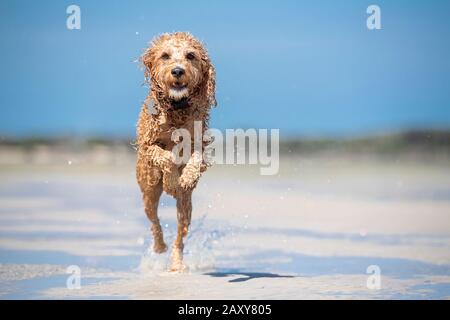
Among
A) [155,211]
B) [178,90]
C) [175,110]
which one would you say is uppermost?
[178,90]

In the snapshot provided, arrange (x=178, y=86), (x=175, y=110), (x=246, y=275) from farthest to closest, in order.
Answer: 1. (x=246, y=275)
2. (x=175, y=110)
3. (x=178, y=86)

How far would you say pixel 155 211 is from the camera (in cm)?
1195

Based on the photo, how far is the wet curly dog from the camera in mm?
10820

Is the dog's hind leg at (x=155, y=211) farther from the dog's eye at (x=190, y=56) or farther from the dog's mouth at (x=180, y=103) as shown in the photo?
the dog's eye at (x=190, y=56)

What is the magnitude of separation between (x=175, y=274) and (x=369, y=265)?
2302mm

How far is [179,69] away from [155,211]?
1978mm

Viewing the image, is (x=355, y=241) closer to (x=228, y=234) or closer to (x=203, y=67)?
(x=228, y=234)

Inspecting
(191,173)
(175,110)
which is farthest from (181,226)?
(175,110)

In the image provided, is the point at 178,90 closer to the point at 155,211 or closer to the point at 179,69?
the point at 179,69

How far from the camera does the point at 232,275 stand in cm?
1152

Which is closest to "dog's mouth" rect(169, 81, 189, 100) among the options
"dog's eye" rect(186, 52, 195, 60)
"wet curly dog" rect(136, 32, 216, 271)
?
"wet curly dog" rect(136, 32, 216, 271)

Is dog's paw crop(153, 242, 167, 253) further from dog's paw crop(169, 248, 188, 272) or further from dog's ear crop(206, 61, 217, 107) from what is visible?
dog's ear crop(206, 61, 217, 107)
